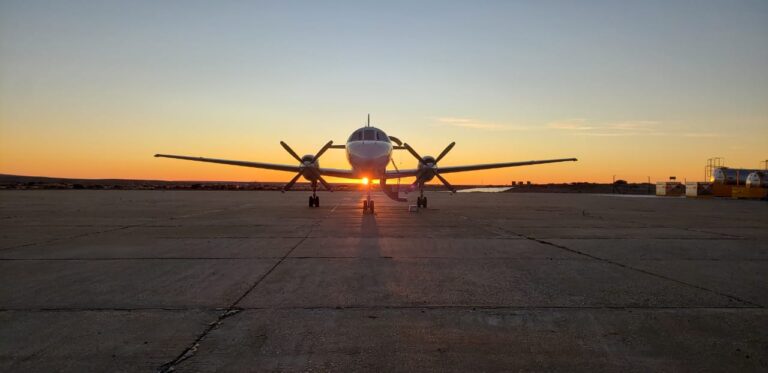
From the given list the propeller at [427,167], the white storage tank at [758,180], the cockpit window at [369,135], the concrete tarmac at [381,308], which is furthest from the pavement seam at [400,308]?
the white storage tank at [758,180]

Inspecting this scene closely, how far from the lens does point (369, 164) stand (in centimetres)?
2050

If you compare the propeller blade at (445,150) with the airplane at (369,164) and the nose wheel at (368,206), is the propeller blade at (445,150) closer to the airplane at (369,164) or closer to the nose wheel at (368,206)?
the airplane at (369,164)

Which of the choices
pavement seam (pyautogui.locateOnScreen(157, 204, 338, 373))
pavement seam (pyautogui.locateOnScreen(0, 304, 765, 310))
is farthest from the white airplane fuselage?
pavement seam (pyautogui.locateOnScreen(0, 304, 765, 310))

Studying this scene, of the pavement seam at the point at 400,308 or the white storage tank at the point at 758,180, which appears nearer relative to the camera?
the pavement seam at the point at 400,308

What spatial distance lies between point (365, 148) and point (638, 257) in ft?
43.1

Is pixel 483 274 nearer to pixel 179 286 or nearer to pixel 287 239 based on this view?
pixel 179 286

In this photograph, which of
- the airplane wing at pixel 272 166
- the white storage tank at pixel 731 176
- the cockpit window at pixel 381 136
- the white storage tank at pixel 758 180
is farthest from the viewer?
the white storage tank at pixel 731 176

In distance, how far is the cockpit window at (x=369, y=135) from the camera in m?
20.7

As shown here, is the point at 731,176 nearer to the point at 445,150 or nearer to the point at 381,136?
the point at 445,150

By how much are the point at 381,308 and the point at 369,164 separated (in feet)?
51.7

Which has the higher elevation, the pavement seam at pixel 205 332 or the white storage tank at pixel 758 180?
the white storage tank at pixel 758 180

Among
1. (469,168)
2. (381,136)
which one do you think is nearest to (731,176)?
(469,168)

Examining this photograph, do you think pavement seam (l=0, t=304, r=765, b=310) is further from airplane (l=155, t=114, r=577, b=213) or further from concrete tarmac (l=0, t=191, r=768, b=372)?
airplane (l=155, t=114, r=577, b=213)

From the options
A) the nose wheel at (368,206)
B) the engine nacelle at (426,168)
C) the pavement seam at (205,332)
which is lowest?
the pavement seam at (205,332)
